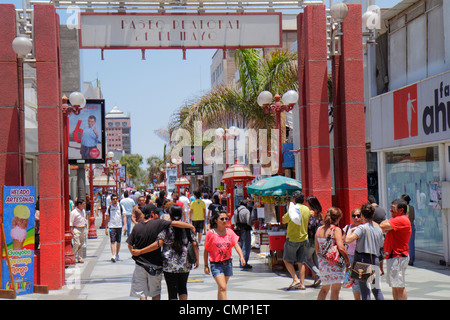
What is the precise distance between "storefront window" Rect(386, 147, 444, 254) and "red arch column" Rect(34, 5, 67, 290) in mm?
9251

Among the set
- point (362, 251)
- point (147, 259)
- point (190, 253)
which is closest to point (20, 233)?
point (147, 259)

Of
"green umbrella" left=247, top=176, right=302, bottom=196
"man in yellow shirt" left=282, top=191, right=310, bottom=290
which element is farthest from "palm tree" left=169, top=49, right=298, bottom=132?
"man in yellow shirt" left=282, top=191, right=310, bottom=290

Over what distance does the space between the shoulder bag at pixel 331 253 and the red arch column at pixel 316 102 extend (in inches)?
149

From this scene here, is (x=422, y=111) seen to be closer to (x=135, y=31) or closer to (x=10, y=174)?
(x=135, y=31)

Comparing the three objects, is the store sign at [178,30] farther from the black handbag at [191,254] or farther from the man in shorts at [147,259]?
the black handbag at [191,254]

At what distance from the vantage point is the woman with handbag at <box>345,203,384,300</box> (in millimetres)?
8453

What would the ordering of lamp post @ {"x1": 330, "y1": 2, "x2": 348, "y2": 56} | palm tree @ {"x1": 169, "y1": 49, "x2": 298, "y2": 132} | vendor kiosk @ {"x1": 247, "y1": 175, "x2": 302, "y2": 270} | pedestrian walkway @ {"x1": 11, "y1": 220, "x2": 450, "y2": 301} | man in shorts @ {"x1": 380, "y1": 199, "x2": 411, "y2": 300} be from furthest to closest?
palm tree @ {"x1": 169, "y1": 49, "x2": 298, "y2": 132}, vendor kiosk @ {"x1": 247, "y1": 175, "x2": 302, "y2": 270}, lamp post @ {"x1": 330, "y1": 2, "x2": 348, "y2": 56}, pedestrian walkway @ {"x1": 11, "y1": 220, "x2": 450, "y2": 301}, man in shorts @ {"x1": 380, "y1": 199, "x2": 411, "y2": 300}

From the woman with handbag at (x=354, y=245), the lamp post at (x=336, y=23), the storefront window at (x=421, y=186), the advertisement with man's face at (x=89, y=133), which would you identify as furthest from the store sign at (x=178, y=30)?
the advertisement with man's face at (x=89, y=133)

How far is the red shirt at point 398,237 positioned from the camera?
29.4 feet

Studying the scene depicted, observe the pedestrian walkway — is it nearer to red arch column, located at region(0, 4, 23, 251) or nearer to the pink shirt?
the pink shirt
